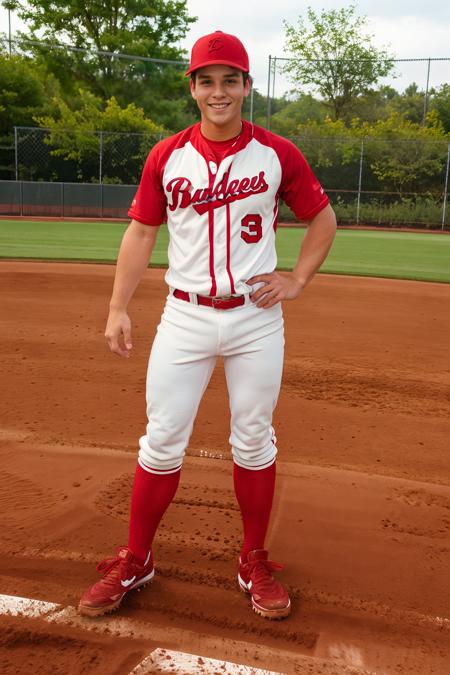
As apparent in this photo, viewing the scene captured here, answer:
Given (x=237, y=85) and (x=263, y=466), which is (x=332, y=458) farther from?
(x=237, y=85)

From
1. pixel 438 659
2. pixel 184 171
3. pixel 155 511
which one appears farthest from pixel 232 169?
Answer: pixel 438 659

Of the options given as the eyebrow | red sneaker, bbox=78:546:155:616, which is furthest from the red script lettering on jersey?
red sneaker, bbox=78:546:155:616

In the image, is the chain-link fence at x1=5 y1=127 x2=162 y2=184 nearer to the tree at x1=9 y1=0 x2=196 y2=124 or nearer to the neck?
the tree at x1=9 y1=0 x2=196 y2=124

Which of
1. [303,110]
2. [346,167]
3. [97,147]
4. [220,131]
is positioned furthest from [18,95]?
[220,131]

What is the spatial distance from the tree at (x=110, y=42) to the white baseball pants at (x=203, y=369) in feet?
113

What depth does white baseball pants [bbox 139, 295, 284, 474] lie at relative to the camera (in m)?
2.39

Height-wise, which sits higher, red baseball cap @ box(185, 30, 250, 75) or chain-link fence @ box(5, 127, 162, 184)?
chain-link fence @ box(5, 127, 162, 184)

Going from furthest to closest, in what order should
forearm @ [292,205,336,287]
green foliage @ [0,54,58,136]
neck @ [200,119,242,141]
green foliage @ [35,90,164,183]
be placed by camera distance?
green foliage @ [0,54,58,136] → green foliage @ [35,90,164,183] → forearm @ [292,205,336,287] → neck @ [200,119,242,141]

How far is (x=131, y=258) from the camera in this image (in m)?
2.53

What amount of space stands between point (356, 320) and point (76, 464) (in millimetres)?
4647

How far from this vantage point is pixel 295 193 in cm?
249

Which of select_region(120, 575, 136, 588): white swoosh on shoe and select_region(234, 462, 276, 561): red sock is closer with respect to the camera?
select_region(120, 575, 136, 588): white swoosh on shoe

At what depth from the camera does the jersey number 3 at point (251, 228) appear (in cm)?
236

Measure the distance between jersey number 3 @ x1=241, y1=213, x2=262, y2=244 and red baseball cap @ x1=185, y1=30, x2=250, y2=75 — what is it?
518 millimetres
